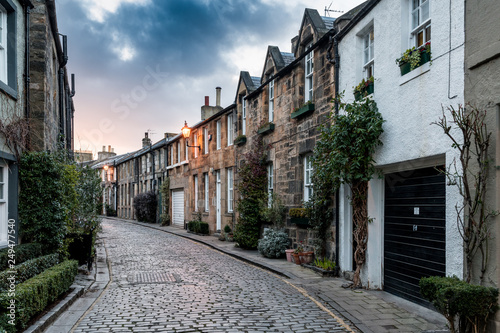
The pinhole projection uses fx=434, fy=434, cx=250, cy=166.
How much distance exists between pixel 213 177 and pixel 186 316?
49.6ft

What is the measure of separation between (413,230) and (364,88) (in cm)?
313

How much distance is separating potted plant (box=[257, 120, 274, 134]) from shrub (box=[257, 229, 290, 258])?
3.50 meters

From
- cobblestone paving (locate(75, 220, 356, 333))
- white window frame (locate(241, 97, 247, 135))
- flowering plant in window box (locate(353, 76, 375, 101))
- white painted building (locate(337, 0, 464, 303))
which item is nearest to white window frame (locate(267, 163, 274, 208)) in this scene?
white window frame (locate(241, 97, 247, 135))

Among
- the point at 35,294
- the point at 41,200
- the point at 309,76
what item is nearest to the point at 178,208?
the point at 309,76

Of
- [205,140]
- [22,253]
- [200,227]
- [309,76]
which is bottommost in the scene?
[200,227]

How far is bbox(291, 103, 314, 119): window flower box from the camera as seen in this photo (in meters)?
11.6

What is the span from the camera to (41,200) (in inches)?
350

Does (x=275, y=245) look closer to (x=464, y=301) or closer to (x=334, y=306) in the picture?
(x=334, y=306)

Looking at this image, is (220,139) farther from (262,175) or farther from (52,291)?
(52,291)

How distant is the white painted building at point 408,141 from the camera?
6375 millimetres

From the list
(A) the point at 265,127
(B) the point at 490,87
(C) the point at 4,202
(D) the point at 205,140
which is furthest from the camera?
(D) the point at 205,140

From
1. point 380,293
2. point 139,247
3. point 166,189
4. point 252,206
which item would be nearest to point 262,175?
point 252,206

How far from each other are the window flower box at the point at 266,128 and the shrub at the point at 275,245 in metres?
3.49

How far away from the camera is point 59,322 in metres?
6.43
